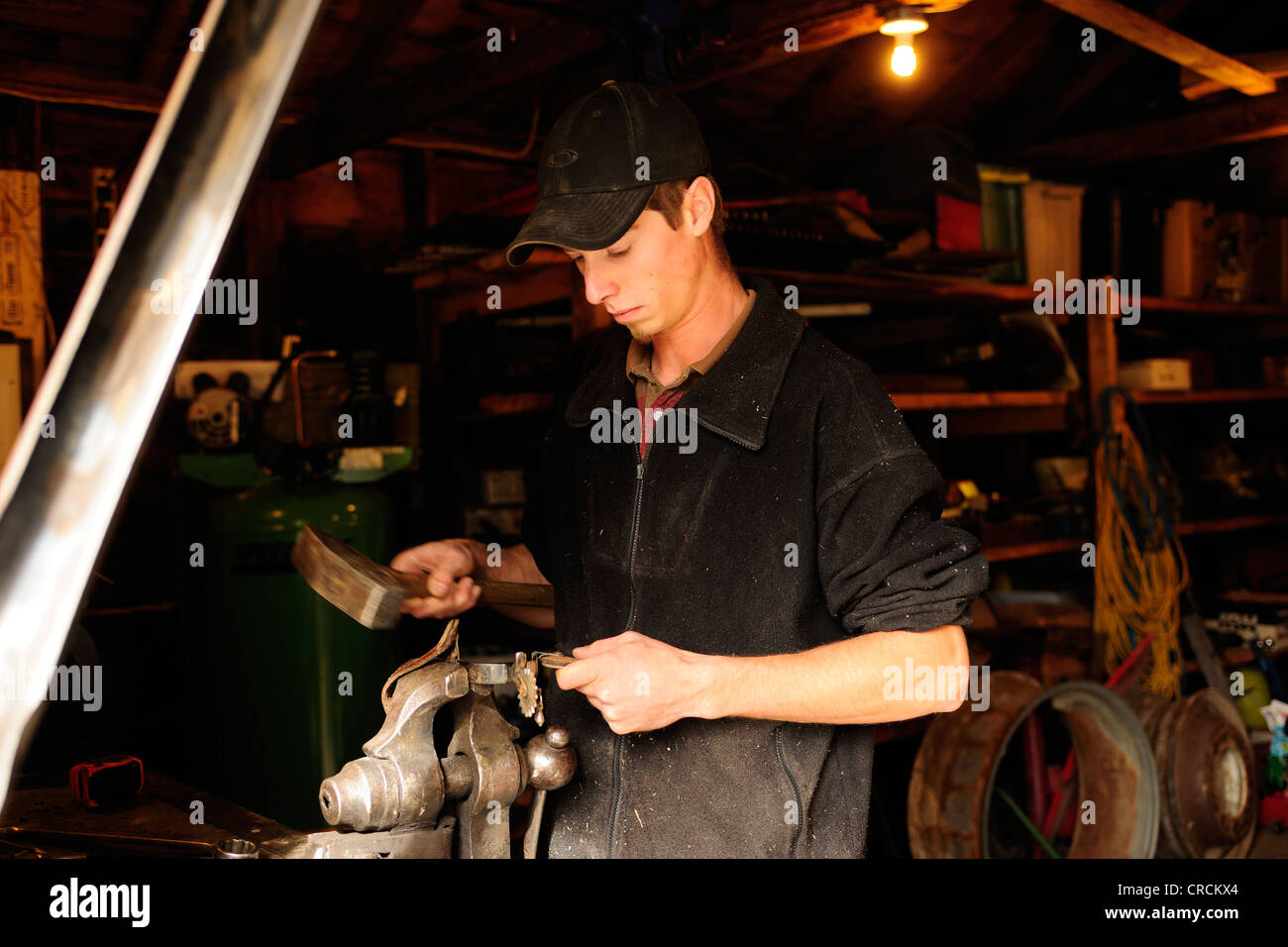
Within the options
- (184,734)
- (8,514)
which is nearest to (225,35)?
(8,514)

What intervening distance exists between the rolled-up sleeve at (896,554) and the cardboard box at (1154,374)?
329 centimetres

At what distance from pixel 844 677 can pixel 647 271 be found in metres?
0.63

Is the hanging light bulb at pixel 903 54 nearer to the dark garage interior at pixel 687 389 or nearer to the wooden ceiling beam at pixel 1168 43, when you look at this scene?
the dark garage interior at pixel 687 389

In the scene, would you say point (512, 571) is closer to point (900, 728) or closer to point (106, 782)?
point (106, 782)

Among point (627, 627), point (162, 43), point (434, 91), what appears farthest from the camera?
point (162, 43)

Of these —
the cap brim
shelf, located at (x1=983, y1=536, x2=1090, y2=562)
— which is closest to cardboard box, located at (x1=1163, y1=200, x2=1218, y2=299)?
shelf, located at (x1=983, y1=536, x2=1090, y2=562)

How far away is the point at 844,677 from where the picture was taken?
1501 mm

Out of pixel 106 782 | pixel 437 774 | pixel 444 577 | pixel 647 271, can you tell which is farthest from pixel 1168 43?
pixel 106 782

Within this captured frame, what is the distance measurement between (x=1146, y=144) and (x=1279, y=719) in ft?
7.49

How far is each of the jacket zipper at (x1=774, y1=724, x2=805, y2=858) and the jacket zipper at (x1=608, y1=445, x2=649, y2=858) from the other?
0.23 meters

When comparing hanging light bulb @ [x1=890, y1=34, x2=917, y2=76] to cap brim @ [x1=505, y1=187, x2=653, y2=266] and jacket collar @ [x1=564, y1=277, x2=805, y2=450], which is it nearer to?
jacket collar @ [x1=564, y1=277, x2=805, y2=450]

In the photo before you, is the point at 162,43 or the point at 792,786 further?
the point at 162,43

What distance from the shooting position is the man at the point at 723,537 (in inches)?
61.1
